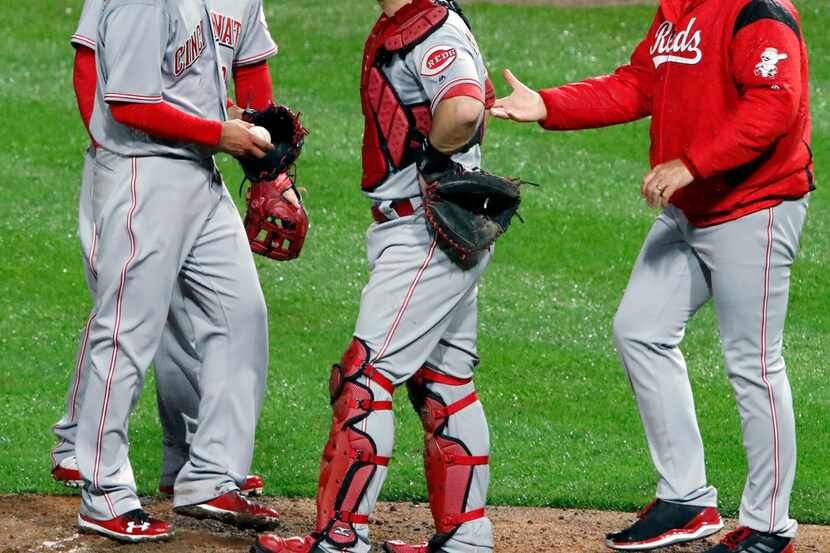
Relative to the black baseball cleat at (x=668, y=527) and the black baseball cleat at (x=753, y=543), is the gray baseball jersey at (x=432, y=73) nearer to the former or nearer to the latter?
the black baseball cleat at (x=668, y=527)

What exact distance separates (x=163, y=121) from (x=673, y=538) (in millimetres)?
1975

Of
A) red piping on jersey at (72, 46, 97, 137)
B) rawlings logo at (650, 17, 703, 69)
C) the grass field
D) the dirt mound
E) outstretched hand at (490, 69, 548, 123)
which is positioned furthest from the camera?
the grass field

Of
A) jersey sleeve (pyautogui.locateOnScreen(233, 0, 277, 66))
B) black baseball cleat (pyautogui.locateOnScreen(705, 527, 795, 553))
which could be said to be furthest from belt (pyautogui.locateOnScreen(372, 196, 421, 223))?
black baseball cleat (pyautogui.locateOnScreen(705, 527, 795, 553))

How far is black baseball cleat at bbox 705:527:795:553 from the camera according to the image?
464 cm

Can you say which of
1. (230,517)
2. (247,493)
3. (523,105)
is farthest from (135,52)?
(247,493)

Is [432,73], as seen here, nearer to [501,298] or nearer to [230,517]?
[230,517]

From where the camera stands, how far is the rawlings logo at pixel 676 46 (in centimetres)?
458

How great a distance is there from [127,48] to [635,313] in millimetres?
1712

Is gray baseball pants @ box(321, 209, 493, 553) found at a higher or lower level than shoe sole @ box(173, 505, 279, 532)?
higher

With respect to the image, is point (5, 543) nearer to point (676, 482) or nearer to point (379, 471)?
point (379, 471)

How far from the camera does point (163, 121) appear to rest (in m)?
4.62

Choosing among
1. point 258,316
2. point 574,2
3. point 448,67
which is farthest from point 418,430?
point 574,2

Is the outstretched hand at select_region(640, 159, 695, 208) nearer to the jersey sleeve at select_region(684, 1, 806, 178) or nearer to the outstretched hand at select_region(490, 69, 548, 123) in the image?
the jersey sleeve at select_region(684, 1, 806, 178)

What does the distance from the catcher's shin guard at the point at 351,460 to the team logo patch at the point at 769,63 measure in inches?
53.4
